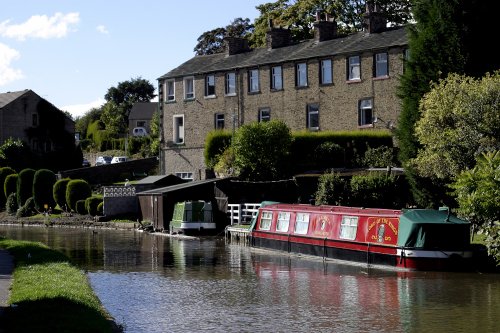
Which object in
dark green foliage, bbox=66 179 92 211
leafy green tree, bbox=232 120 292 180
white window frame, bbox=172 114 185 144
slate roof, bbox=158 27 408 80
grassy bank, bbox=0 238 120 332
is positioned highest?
slate roof, bbox=158 27 408 80

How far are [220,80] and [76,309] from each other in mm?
44785

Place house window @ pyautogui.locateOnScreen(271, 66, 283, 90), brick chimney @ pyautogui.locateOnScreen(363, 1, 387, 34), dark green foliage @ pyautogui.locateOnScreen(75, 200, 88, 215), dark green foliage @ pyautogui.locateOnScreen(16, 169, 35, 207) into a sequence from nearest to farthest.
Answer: brick chimney @ pyautogui.locateOnScreen(363, 1, 387, 34) < house window @ pyautogui.locateOnScreen(271, 66, 283, 90) < dark green foliage @ pyautogui.locateOnScreen(75, 200, 88, 215) < dark green foliage @ pyautogui.locateOnScreen(16, 169, 35, 207)

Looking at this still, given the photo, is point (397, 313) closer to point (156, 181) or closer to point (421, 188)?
point (421, 188)

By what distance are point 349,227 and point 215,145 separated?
76.9 feet

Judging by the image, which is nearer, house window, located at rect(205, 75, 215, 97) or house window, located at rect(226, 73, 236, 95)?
house window, located at rect(226, 73, 236, 95)

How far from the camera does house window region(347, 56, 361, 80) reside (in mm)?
53750

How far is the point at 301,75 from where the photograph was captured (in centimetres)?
5703

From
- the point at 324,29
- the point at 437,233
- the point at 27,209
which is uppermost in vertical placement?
the point at 324,29

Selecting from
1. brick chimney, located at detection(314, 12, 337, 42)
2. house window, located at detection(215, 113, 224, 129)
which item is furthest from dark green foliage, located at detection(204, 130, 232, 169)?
brick chimney, located at detection(314, 12, 337, 42)

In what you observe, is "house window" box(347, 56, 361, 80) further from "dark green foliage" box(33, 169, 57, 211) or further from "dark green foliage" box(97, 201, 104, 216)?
"dark green foliage" box(33, 169, 57, 211)

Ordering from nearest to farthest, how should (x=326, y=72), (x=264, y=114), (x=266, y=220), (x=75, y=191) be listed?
(x=266, y=220), (x=326, y=72), (x=264, y=114), (x=75, y=191)

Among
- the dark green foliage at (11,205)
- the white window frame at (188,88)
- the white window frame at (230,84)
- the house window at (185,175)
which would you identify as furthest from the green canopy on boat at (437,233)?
the dark green foliage at (11,205)

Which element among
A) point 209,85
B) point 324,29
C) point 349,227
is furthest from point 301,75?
point 349,227

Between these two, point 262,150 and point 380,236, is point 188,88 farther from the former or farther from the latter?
point 380,236
